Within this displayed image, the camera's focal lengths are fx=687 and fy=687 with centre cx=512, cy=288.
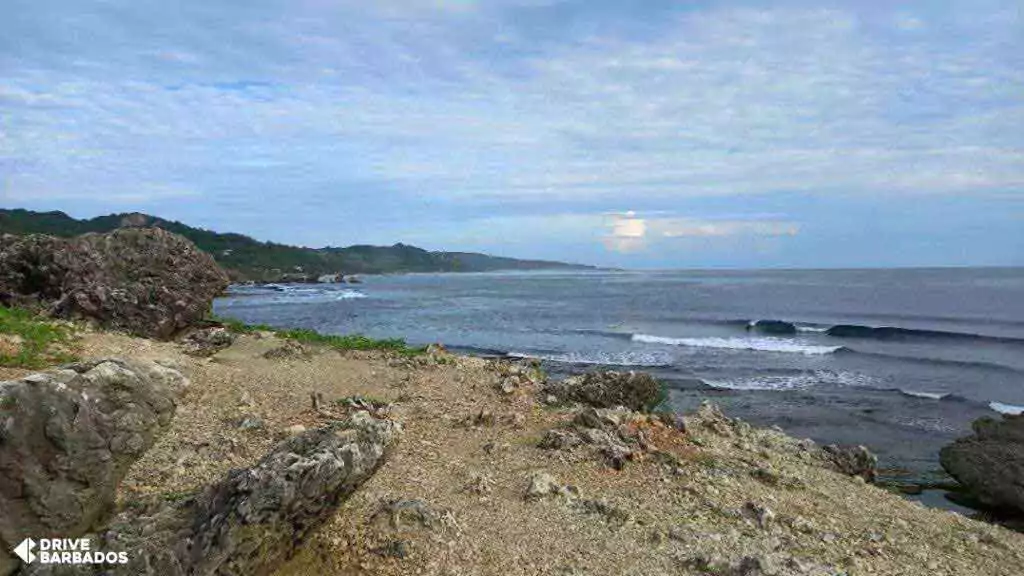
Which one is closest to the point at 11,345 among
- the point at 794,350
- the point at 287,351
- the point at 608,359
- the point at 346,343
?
the point at 287,351

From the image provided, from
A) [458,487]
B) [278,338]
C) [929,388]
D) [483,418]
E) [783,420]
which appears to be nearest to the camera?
[458,487]

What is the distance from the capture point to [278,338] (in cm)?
1551

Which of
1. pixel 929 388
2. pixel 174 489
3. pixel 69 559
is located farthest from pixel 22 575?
pixel 929 388

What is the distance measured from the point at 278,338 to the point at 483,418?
7646mm

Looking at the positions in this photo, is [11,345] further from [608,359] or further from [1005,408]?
[1005,408]

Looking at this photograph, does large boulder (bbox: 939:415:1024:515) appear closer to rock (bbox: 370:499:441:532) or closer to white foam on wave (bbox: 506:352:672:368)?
rock (bbox: 370:499:441:532)

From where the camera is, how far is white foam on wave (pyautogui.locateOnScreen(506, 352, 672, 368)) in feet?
83.7

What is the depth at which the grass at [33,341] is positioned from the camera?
354 inches

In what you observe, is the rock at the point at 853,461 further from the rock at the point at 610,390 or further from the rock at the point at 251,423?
the rock at the point at 251,423

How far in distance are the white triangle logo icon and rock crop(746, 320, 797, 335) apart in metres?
39.8

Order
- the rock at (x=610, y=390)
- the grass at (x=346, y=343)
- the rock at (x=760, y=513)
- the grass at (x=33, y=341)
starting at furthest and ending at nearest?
the grass at (x=346, y=343) → the rock at (x=610, y=390) → the grass at (x=33, y=341) → the rock at (x=760, y=513)

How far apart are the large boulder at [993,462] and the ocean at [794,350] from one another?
1018 millimetres

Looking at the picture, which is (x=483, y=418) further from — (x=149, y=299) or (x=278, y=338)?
(x=149, y=299)

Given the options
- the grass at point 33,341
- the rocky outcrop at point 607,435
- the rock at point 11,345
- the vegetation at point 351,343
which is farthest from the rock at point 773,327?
the rock at point 11,345
